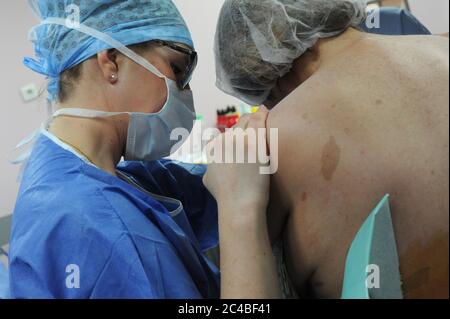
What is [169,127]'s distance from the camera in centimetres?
102

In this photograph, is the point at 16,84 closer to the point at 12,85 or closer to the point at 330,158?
the point at 12,85

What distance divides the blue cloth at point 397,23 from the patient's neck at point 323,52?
202mm

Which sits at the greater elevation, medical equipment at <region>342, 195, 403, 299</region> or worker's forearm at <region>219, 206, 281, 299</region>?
medical equipment at <region>342, 195, 403, 299</region>

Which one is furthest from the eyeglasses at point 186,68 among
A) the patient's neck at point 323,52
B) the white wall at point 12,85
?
the white wall at point 12,85

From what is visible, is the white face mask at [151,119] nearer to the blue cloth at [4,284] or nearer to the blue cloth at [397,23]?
the blue cloth at [4,284]

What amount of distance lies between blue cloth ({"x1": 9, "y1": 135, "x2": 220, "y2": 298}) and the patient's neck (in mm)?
441

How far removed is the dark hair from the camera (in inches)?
35.6

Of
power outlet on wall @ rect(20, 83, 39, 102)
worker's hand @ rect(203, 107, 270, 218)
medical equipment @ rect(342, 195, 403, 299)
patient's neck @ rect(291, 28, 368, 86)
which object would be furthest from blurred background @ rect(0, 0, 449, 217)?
medical equipment @ rect(342, 195, 403, 299)

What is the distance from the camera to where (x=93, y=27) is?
87 cm

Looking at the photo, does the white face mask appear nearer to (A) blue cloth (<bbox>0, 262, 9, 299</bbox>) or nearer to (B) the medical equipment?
(A) blue cloth (<bbox>0, 262, 9, 299</bbox>)

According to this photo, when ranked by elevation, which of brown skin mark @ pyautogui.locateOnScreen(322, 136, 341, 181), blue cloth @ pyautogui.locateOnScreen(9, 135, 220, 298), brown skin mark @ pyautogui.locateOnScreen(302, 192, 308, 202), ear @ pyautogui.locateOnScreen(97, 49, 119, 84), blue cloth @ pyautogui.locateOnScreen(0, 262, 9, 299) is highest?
ear @ pyautogui.locateOnScreen(97, 49, 119, 84)

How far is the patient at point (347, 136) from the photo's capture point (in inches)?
18.8

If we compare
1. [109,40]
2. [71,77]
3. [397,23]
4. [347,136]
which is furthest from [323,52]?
[71,77]
